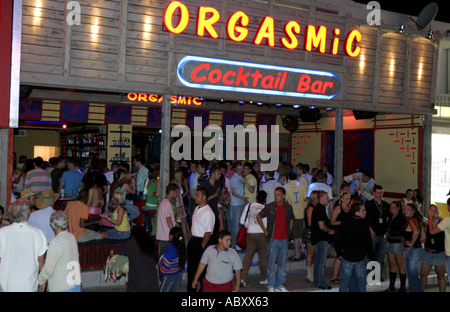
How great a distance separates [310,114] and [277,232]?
11.0 metres

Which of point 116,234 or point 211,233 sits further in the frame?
point 116,234

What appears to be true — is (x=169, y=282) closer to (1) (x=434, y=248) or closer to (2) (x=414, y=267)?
(2) (x=414, y=267)

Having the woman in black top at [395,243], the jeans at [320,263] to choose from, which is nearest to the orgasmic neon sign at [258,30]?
the woman in black top at [395,243]

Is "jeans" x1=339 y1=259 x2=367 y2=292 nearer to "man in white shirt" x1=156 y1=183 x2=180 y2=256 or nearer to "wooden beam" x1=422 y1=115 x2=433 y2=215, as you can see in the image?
"man in white shirt" x1=156 y1=183 x2=180 y2=256

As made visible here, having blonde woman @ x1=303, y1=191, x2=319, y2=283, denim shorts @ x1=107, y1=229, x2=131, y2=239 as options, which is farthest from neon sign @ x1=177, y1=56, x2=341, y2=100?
denim shorts @ x1=107, y1=229, x2=131, y2=239

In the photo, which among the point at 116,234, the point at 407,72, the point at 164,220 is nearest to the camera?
the point at 164,220

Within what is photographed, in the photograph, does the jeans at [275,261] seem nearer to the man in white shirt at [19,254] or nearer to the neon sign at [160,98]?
the man in white shirt at [19,254]

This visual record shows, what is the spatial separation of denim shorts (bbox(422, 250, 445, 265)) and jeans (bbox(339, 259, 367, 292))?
189 cm

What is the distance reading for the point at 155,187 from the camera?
1052 cm

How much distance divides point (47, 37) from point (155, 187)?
12.5 feet

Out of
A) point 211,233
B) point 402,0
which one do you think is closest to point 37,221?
point 211,233

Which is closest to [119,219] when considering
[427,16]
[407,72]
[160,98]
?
[160,98]

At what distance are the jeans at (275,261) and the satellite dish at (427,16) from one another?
8.26 m

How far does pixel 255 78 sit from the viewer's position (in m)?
11.2
